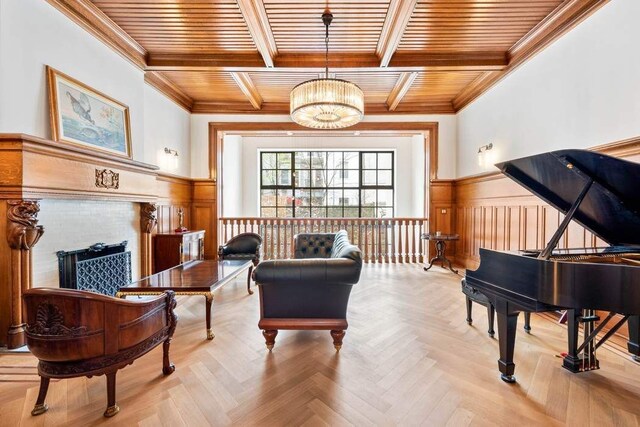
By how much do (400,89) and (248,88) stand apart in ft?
9.36

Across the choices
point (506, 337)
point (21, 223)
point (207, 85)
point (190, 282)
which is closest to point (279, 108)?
point (207, 85)

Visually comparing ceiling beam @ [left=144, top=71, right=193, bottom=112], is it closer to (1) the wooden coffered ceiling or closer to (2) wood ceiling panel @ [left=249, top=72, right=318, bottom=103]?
(1) the wooden coffered ceiling

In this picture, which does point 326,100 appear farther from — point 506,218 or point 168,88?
point 168,88

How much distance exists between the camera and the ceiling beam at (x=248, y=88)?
4.59 m

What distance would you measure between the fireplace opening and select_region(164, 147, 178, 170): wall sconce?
1749 millimetres

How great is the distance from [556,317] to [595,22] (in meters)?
3.24

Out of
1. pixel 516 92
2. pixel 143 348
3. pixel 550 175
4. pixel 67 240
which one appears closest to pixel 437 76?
pixel 516 92

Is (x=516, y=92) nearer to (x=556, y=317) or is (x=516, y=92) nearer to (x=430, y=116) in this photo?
(x=430, y=116)

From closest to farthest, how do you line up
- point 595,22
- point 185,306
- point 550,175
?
1. point 550,175
2. point 595,22
3. point 185,306

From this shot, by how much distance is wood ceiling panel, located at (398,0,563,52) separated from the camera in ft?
9.96

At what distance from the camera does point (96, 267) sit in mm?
3293

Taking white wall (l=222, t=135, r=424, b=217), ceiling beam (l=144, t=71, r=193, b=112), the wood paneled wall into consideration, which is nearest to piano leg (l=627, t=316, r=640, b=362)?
the wood paneled wall

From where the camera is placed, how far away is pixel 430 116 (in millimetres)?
5973

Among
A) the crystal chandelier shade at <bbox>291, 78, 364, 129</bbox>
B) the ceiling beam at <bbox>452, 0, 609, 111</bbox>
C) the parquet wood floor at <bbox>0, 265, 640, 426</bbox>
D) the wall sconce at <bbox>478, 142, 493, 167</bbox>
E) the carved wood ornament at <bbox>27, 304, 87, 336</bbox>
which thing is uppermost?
the ceiling beam at <bbox>452, 0, 609, 111</bbox>
